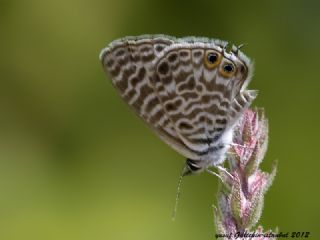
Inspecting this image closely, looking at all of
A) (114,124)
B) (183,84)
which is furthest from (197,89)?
(114,124)

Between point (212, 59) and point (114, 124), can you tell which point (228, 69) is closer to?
point (212, 59)

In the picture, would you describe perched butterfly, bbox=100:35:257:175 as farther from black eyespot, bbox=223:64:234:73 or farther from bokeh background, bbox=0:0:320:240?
bokeh background, bbox=0:0:320:240

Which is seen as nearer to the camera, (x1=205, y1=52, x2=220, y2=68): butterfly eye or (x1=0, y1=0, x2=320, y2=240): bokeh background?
(x1=205, y1=52, x2=220, y2=68): butterfly eye

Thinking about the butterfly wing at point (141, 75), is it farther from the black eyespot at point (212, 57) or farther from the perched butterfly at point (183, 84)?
the black eyespot at point (212, 57)

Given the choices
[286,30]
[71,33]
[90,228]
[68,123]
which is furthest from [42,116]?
[286,30]

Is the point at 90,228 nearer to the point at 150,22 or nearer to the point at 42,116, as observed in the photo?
the point at 42,116

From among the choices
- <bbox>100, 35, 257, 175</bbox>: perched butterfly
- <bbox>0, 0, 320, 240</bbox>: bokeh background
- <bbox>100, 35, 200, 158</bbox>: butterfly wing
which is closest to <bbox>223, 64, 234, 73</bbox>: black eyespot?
<bbox>100, 35, 257, 175</bbox>: perched butterfly
